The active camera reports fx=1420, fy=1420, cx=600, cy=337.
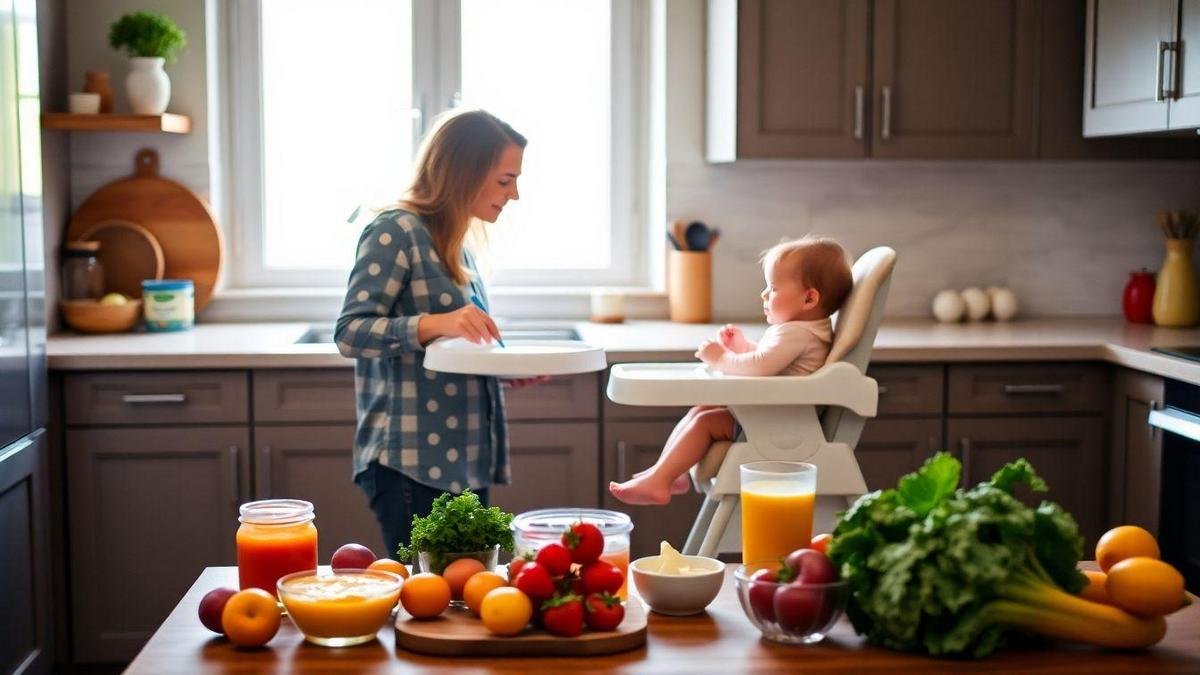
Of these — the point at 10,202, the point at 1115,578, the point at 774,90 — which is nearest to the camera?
the point at 1115,578

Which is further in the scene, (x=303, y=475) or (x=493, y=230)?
(x=303, y=475)

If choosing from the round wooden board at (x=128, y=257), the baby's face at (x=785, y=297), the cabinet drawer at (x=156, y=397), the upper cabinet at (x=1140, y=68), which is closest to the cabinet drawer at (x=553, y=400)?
the cabinet drawer at (x=156, y=397)

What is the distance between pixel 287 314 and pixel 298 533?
7.87 feet

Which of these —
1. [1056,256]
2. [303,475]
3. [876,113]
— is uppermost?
[876,113]

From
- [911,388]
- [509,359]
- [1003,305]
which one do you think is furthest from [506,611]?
[1003,305]

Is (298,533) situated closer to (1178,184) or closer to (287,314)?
(287,314)

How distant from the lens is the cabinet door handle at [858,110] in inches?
148

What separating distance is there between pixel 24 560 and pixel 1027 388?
2.38m

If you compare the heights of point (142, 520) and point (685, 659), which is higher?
point (685, 659)

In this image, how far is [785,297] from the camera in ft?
8.18

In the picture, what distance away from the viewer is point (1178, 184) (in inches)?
168

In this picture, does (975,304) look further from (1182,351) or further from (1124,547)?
(1124,547)

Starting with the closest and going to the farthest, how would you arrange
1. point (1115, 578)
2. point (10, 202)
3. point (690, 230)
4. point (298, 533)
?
point (1115, 578), point (298, 533), point (10, 202), point (690, 230)

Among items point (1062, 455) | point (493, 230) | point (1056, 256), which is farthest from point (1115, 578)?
point (1056, 256)
